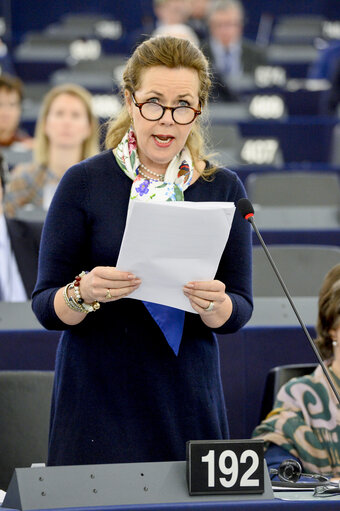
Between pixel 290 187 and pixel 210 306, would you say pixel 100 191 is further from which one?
pixel 290 187

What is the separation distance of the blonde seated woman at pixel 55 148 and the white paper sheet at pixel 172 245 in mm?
2687

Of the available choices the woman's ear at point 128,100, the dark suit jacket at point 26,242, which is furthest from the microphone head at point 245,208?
the dark suit jacket at point 26,242

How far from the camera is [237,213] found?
6.57ft

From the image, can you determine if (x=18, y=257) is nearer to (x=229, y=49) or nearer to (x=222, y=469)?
(x=222, y=469)

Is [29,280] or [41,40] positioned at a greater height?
[41,40]

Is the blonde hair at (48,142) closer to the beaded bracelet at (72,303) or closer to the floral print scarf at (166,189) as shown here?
the floral print scarf at (166,189)

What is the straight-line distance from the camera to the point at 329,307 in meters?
2.61

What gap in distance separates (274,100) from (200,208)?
6.64m

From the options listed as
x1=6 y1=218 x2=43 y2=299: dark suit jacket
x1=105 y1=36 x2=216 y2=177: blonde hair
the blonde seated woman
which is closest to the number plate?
x1=105 y1=36 x2=216 y2=177: blonde hair

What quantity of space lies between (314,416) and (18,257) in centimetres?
105

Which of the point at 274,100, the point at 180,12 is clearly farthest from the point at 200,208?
the point at 180,12

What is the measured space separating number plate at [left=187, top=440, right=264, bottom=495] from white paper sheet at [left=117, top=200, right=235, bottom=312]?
30 cm

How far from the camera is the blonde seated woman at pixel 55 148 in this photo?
14.8ft

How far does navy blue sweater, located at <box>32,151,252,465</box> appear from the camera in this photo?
196 centimetres
